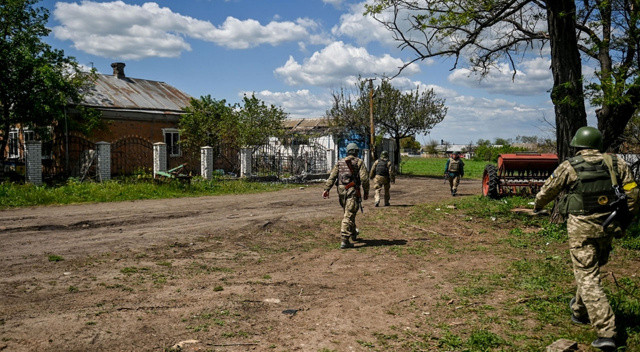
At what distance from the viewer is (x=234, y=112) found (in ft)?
80.9

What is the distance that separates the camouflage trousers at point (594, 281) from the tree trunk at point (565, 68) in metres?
5.88

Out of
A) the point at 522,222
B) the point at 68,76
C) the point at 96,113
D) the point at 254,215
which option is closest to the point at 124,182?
the point at 96,113

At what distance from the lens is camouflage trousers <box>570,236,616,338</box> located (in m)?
3.96

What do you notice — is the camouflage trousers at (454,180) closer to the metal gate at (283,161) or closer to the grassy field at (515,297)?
the grassy field at (515,297)

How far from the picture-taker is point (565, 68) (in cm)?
947

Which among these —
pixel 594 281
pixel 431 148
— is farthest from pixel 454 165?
pixel 431 148

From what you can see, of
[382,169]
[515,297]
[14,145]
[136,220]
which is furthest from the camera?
[14,145]

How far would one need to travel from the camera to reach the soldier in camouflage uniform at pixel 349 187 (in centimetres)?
826

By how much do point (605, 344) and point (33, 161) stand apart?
17319mm

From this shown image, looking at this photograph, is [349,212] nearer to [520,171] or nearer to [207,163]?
[520,171]

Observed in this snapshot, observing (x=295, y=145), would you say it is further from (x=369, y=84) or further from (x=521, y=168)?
(x=521, y=168)

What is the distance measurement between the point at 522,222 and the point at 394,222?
2944mm

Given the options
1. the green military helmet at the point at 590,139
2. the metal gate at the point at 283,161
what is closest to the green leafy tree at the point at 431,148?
the metal gate at the point at 283,161

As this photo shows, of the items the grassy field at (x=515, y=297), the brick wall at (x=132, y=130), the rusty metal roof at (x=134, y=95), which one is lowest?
the grassy field at (x=515, y=297)
